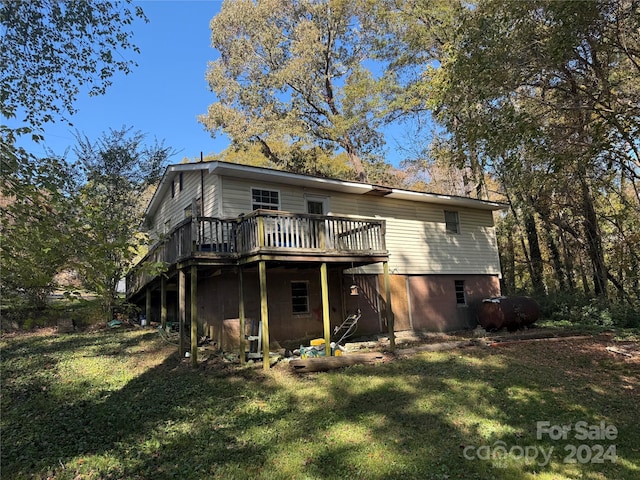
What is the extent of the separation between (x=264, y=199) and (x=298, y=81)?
1635cm

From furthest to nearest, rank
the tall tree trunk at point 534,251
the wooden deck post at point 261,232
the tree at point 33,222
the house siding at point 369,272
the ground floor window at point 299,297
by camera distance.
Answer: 1. the tall tree trunk at point 534,251
2. the ground floor window at point 299,297
3. the house siding at point 369,272
4. the wooden deck post at point 261,232
5. the tree at point 33,222

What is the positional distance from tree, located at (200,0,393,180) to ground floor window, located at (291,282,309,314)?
1431cm

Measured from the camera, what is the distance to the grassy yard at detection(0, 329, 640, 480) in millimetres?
5164

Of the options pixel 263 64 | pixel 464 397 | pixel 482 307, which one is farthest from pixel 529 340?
pixel 263 64

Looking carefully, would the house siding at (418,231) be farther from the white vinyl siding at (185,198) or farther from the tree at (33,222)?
the tree at (33,222)

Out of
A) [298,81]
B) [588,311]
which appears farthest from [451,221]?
[298,81]

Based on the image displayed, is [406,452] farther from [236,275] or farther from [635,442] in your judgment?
[236,275]

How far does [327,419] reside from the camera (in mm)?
6715

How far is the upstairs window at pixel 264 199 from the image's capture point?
496 inches

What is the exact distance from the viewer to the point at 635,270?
69.3ft

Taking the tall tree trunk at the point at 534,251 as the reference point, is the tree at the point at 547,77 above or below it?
above

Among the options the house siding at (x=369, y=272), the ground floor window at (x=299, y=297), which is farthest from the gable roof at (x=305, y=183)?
the ground floor window at (x=299, y=297)

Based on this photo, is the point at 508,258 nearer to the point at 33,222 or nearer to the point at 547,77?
the point at 547,77

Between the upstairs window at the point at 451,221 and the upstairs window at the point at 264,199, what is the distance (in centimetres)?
797
